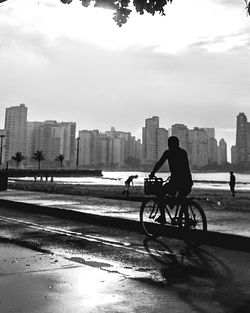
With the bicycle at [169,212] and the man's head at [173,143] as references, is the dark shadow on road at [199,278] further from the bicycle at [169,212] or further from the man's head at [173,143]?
the man's head at [173,143]

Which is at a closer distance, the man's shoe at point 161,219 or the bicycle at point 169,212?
the bicycle at point 169,212

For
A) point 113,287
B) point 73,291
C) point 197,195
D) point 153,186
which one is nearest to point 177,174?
point 153,186

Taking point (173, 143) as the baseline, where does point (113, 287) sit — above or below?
below

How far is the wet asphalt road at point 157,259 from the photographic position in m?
4.50

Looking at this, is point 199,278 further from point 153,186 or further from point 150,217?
point 150,217

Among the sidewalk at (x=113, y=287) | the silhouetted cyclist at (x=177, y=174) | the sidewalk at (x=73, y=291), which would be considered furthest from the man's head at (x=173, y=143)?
the sidewalk at (x=73, y=291)

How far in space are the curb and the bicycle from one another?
0.13 meters

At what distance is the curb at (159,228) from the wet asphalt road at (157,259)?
237mm

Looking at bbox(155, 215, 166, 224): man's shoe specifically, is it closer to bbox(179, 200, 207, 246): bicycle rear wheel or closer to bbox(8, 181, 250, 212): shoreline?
bbox(179, 200, 207, 246): bicycle rear wheel

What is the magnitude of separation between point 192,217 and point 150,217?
3.49ft

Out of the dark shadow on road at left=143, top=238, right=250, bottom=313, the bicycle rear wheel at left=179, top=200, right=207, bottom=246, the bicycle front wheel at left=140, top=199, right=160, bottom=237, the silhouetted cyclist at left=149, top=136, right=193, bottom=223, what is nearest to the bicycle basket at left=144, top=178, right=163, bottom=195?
the silhouetted cyclist at left=149, top=136, right=193, bottom=223

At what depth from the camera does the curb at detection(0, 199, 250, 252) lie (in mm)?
7730

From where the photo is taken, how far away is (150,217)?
8617 millimetres

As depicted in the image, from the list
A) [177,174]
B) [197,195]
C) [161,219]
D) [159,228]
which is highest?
[177,174]
